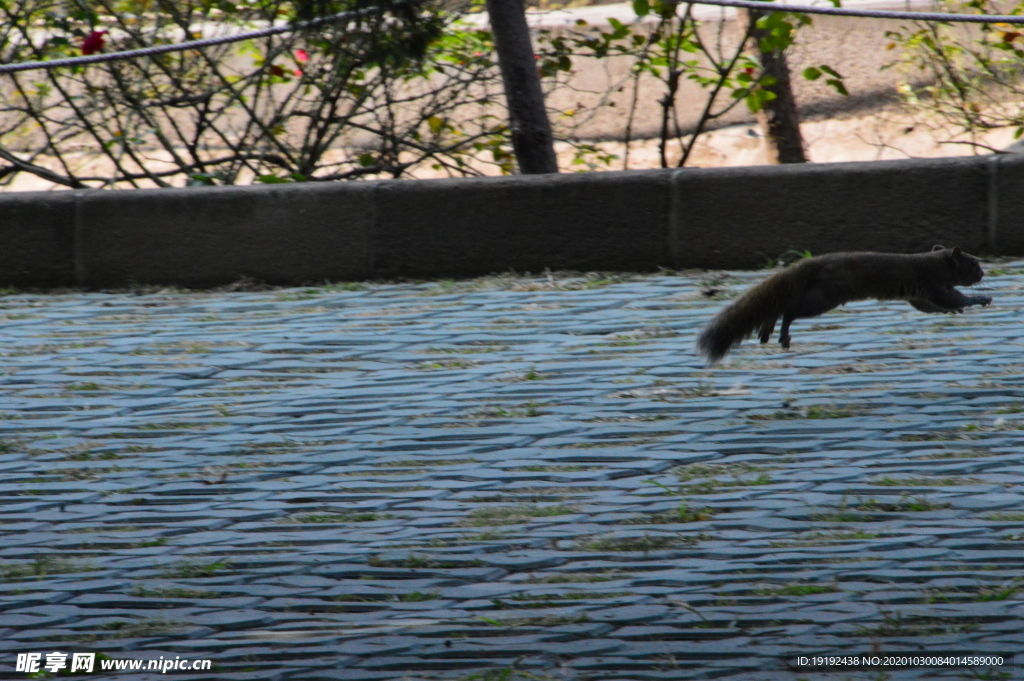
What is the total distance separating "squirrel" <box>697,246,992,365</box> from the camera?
4.98 meters

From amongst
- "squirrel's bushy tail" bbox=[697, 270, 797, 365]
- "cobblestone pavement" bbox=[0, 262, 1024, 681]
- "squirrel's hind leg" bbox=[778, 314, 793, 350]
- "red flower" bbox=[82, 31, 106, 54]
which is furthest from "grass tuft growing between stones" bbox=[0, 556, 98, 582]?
"red flower" bbox=[82, 31, 106, 54]

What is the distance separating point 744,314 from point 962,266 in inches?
35.1

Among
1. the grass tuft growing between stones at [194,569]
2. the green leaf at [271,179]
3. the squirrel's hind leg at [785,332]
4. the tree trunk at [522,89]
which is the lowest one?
the grass tuft growing between stones at [194,569]

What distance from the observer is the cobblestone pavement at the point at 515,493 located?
298 cm

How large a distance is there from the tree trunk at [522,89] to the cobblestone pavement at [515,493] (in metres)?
1.74

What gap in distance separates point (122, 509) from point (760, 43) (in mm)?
5027

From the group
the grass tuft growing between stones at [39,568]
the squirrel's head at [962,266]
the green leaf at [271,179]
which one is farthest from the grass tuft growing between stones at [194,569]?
the green leaf at [271,179]

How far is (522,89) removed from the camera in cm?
788

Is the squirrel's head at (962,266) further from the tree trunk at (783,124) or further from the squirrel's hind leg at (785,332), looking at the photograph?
the tree trunk at (783,124)

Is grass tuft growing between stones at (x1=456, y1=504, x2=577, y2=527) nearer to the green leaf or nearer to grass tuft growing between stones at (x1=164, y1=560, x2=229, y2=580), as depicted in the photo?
grass tuft growing between stones at (x1=164, y1=560, x2=229, y2=580)

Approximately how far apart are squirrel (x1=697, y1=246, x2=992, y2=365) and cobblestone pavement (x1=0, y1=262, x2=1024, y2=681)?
0.21 m

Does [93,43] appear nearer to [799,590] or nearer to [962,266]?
[962,266]

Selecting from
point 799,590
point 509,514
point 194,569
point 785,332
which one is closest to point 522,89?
point 785,332

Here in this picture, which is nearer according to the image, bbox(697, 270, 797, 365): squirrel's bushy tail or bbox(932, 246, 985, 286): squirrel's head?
bbox(697, 270, 797, 365): squirrel's bushy tail
